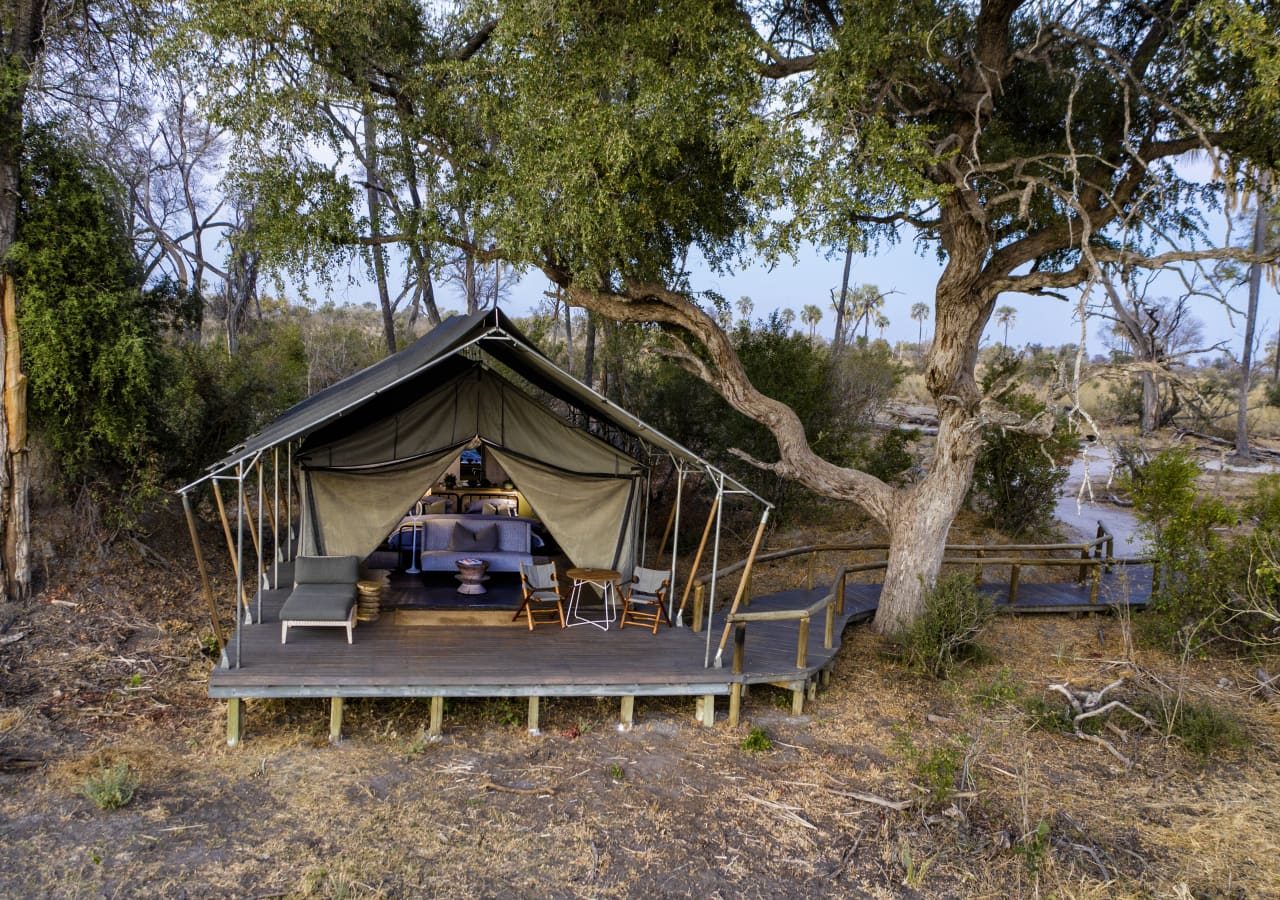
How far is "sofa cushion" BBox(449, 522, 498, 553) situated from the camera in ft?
33.0

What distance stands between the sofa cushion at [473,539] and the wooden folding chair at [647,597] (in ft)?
7.34

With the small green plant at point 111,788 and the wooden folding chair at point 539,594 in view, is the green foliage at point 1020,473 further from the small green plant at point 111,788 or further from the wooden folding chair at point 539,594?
the small green plant at point 111,788

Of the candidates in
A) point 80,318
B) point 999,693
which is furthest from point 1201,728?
point 80,318

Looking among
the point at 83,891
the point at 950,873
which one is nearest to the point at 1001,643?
the point at 950,873

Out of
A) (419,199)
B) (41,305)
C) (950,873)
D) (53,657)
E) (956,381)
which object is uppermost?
(419,199)

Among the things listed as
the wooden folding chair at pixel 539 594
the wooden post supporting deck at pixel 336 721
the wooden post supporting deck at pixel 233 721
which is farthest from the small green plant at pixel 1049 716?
the wooden post supporting deck at pixel 233 721

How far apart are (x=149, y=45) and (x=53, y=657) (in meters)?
7.58

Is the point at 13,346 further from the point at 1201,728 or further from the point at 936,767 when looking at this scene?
the point at 1201,728

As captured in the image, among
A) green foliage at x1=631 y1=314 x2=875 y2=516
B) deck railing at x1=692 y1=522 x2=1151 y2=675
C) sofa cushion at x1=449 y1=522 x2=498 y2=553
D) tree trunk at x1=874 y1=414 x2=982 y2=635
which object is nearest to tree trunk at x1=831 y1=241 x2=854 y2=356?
green foliage at x1=631 y1=314 x2=875 y2=516

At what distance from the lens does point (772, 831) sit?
5340mm

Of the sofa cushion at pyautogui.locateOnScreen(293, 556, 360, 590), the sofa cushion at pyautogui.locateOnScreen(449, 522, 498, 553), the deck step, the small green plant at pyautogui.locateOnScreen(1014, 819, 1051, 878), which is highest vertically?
the sofa cushion at pyautogui.locateOnScreen(449, 522, 498, 553)

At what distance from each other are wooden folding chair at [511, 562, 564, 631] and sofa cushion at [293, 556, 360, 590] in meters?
1.73

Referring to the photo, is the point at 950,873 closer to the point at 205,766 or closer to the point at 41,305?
the point at 205,766

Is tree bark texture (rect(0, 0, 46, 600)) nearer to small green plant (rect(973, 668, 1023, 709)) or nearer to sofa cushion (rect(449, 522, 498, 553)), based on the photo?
sofa cushion (rect(449, 522, 498, 553))
